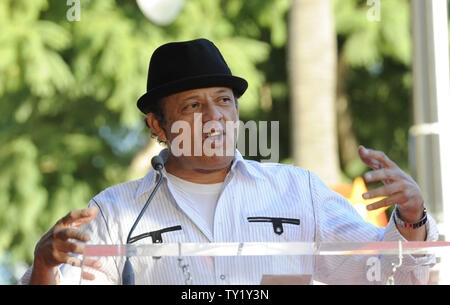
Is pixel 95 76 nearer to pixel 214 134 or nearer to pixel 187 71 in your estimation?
pixel 187 71

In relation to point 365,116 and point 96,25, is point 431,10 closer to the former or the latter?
point 96,25

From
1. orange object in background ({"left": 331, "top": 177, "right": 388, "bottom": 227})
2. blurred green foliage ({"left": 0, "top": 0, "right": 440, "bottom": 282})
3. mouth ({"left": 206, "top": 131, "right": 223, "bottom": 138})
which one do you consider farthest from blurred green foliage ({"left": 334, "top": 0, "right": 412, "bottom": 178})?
mouth ({"left": 206, "top": 131, "right": 223, "bottom": 138})

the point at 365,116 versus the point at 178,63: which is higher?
the point at 365,116

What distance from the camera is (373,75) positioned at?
30.2 feet

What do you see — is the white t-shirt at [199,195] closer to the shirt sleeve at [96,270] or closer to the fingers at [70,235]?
the shirt sleeve at [96,270]

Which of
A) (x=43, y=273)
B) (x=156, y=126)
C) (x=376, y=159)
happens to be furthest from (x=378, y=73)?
(x=43, y=273)

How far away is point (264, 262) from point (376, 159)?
40 centimetres

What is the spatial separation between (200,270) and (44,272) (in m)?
0.44

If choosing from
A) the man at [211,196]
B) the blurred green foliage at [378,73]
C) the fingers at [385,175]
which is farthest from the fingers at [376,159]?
the blurred green foliage at [378,73]

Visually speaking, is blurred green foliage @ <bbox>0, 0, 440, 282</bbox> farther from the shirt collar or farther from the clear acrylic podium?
the clear acrylic podium

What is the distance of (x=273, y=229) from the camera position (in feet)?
7.91
